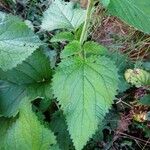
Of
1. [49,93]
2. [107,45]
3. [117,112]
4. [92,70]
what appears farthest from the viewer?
[107,45]

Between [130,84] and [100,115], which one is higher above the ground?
[100,115]

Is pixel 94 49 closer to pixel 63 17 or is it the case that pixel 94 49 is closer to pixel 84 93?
pixel 84 93

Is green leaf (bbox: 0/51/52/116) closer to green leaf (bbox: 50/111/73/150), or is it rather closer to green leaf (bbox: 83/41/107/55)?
green leaf (bbox: 50/111/73/150)

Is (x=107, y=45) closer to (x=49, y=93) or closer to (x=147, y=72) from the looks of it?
(x=147, y=72)

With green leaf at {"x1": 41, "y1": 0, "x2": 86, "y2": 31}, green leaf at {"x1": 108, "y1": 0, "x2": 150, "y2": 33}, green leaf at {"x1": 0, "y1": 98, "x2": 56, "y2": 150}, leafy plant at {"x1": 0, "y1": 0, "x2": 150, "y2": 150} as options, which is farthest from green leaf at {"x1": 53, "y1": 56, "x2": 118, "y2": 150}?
green leaf at {"x1": 41, "y1": 0, "x2": 86, "y2": 31}

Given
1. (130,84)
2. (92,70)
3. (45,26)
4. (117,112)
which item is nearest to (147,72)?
(130,84)

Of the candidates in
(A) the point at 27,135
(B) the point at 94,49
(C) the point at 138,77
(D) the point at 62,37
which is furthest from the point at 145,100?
(A) the point at 27,135
